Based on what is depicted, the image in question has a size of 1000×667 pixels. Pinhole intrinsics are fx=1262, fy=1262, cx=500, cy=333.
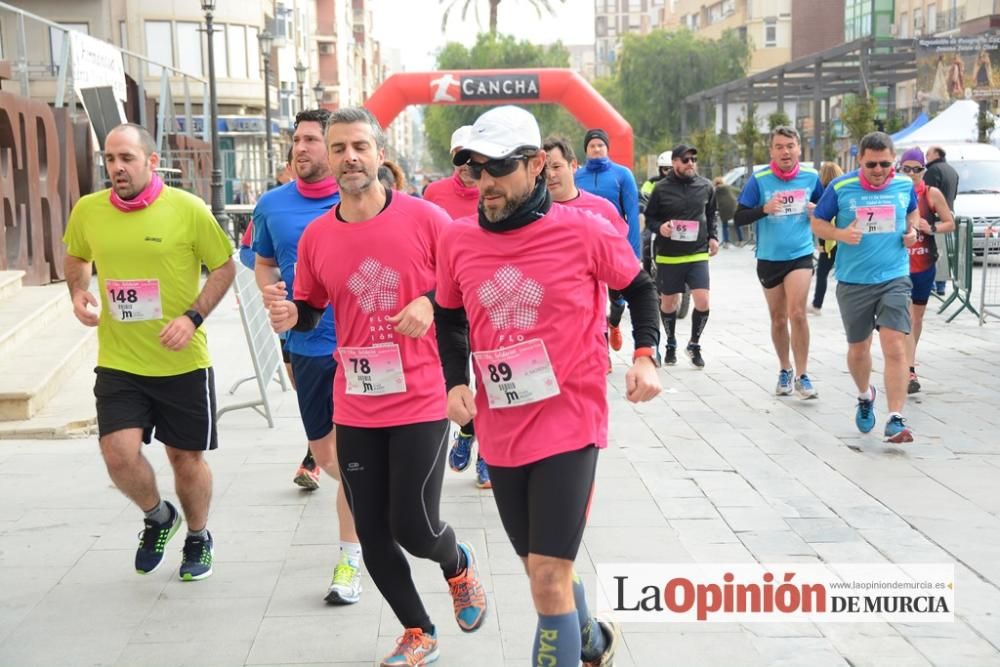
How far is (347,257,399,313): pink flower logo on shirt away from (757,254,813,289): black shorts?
5.84 m

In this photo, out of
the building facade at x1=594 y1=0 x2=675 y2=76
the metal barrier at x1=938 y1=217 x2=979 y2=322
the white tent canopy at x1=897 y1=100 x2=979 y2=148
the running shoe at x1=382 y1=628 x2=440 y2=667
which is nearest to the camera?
the running shoe at x1=382 y1=628 x2=440 y2=667

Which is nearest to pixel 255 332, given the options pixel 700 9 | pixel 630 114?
pixel 630 114

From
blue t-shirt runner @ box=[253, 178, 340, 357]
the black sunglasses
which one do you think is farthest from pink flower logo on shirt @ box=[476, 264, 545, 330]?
blue t-shirt runner @ box=[253, 178, 340, 357]

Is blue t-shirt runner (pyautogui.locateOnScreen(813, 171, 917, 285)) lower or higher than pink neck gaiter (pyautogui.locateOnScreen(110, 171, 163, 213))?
lower

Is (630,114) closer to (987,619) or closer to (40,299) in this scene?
(40,299)

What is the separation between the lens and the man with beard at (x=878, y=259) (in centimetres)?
791

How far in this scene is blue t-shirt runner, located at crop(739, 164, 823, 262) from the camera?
9594 millimetres

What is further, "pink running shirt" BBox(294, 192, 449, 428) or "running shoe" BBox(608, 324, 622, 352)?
"running shoe" BBox(608, 324, 622, 352)

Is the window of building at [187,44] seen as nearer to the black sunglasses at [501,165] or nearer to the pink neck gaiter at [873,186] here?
the pink neck gaiter at [873,186]

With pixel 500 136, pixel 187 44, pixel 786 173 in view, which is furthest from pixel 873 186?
pixel 187 44

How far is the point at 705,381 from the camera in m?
10.8

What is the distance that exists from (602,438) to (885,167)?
16.1 feet

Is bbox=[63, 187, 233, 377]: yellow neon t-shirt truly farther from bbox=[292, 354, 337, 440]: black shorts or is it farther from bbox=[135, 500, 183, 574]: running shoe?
bbox=[135, 500, 183, 574]: running shoe

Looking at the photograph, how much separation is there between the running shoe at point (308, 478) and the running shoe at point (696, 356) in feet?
17.4
